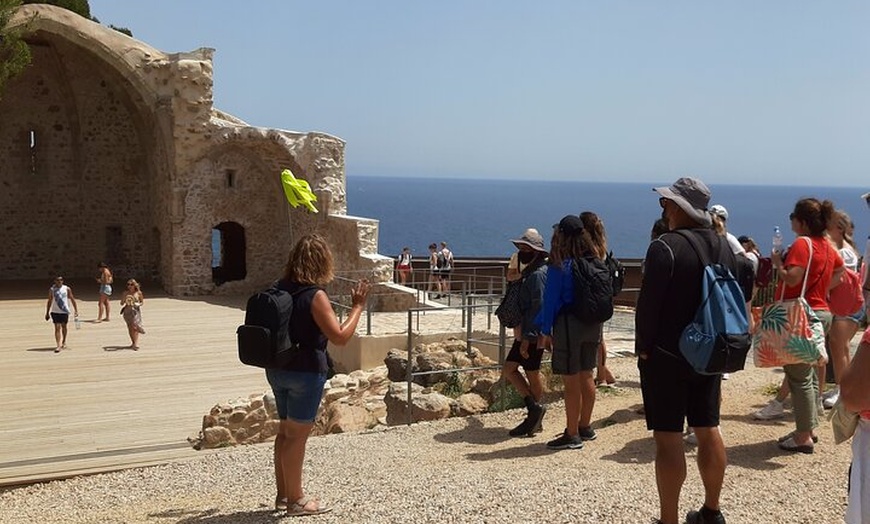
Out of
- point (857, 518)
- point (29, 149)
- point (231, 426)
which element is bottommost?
point (231, 426)

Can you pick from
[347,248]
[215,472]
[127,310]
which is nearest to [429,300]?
[347,248]

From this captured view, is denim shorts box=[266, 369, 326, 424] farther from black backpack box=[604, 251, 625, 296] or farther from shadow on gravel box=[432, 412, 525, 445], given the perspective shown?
black backpack box=[604, 251, 625, 296]

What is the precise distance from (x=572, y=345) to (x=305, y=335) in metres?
2.04

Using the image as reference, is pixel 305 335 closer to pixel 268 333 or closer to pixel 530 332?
pixel 268 333

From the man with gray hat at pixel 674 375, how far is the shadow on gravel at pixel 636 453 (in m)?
1.44

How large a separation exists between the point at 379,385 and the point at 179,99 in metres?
11.6

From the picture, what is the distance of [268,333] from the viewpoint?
15.6 ft

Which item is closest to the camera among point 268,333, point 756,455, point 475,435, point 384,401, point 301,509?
point 268,333

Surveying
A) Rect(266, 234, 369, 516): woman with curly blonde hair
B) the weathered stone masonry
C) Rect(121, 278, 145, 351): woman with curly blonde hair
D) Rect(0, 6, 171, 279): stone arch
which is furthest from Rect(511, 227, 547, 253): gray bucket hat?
Rect(0, 6, 171, 279): stone arch

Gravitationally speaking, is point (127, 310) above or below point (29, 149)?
below

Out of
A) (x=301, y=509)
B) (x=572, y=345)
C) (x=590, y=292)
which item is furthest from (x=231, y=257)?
(x=301, y=509)

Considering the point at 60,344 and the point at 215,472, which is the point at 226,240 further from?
the point at 215,472

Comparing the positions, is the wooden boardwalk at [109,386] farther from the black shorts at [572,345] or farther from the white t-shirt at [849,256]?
the white t-shirt at [849,256]

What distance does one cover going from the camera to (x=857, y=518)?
311 centimetres
